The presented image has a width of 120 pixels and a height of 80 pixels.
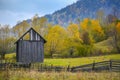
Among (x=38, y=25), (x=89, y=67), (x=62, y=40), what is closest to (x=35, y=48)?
(x=89, y=67)

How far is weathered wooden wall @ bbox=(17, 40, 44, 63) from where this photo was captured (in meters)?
51.0

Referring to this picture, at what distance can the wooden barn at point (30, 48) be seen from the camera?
50938mm

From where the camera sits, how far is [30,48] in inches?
2024

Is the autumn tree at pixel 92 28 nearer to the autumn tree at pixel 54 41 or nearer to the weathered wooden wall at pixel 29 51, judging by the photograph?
the autumn tree at pixel 54 41

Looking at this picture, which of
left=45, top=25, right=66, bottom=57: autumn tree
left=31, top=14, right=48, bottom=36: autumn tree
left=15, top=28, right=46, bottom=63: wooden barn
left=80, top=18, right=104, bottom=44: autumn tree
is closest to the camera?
left=15, top=28, right=46, bottom=63: wooden barn

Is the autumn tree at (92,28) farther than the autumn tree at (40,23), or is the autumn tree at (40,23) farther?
the autumn tree at (92,28)

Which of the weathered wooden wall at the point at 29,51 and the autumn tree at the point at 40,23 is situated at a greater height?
the autumn tree at the point at 40,23

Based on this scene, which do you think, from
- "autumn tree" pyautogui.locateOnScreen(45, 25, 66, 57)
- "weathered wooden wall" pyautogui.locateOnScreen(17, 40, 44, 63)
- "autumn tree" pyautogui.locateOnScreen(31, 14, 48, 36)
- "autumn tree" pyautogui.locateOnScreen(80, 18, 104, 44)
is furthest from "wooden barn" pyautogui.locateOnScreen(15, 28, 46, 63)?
"autumn tree" pyautogui.locateOnScreen(80, 18, 104, 44)

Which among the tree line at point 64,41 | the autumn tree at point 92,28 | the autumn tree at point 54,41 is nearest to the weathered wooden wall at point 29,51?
the tree line at point 64,41

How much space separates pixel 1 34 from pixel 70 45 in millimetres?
24401

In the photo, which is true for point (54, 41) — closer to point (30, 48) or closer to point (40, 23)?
point (40, 23)

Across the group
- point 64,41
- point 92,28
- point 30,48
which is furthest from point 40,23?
point 30,48

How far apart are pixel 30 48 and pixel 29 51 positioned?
594 mm

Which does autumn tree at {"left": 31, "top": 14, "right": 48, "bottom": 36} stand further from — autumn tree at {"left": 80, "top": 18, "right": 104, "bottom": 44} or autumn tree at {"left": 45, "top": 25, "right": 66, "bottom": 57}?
autumn tree at {"left": 80, "top": 18, "right": 104, "bottom": 44}
